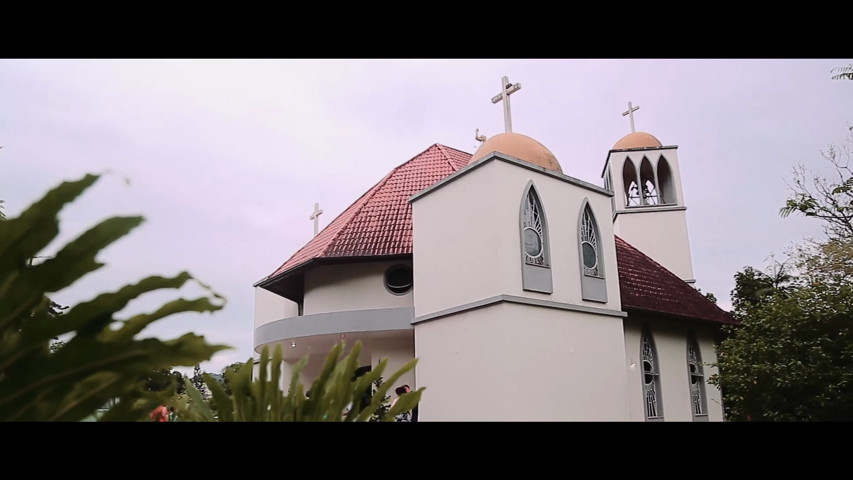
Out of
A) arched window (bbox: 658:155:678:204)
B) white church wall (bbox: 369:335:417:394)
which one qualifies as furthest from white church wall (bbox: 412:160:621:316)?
arched window (bbox: 658:155:678:204)

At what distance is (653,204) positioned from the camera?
20.1 metres

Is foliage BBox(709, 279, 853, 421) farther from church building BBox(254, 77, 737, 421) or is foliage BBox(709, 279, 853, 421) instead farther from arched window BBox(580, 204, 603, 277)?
arched window BBox(580, 204, 603, 277)

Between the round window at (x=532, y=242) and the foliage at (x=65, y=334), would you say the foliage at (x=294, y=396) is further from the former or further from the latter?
the round window at (x=532, y=242)

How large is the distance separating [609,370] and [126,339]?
11084mm

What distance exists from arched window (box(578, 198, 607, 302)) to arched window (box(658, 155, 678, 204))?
8.22 metres

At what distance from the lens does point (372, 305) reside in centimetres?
1483

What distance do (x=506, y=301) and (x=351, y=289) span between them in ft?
18.3

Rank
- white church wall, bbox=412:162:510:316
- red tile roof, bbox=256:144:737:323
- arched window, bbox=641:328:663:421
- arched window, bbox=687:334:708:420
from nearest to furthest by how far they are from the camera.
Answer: white church wall, bbox=412:162:510:316 → arched window, bbox=641:328:663:421 → red tile roof, bbox=256:144:737:323 → arched window, bbox=687:334:708:420

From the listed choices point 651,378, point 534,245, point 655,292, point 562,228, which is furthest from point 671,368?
point 534,245

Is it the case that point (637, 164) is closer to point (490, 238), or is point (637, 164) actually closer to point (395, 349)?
point (395, 349)

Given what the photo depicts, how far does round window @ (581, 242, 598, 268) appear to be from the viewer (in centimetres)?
1250

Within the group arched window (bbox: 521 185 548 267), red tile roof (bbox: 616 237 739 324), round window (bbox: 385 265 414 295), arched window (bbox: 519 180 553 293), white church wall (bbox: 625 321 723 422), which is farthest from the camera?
round window (bbox: 385 265 414 295)
